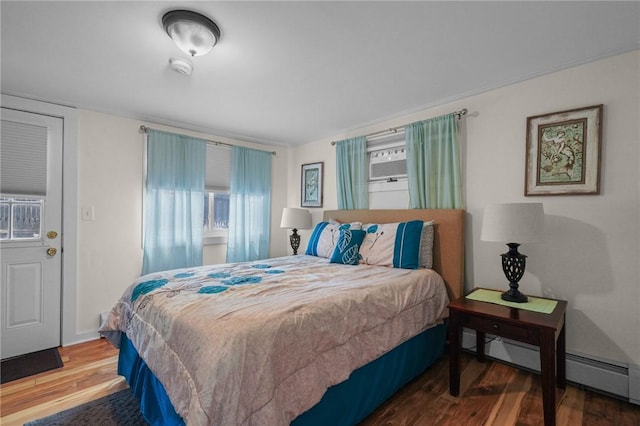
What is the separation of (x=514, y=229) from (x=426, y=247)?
763mm

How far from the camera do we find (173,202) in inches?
132

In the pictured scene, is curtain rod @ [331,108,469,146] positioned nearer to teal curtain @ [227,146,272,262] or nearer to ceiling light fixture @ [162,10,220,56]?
teal curtain @ [227,146,272,262]

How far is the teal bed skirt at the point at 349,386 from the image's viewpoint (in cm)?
145

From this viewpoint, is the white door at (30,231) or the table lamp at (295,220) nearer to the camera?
the white door at (30,231)

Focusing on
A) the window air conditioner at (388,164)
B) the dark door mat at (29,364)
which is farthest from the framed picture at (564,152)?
the dark door mat at (29,364)

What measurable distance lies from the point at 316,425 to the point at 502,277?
6.26 feet

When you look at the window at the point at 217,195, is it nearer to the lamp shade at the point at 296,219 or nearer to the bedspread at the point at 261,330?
the lamp shade at the point at 296,219

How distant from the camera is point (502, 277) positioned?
2.42 m

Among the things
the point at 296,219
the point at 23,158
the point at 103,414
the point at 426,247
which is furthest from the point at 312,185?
the point at 103,414

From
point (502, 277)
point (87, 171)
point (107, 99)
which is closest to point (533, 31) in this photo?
point (502, 277)

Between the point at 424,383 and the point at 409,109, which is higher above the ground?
the point at 409,109

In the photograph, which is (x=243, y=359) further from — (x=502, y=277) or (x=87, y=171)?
(x=87, y=171)

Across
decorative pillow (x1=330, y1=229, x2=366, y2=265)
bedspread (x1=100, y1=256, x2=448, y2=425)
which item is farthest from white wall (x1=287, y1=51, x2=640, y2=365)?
decorative pillow (x1=330, y1=229, x2=366, y2=265)

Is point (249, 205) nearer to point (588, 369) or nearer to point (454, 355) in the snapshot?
point (454, 355)
